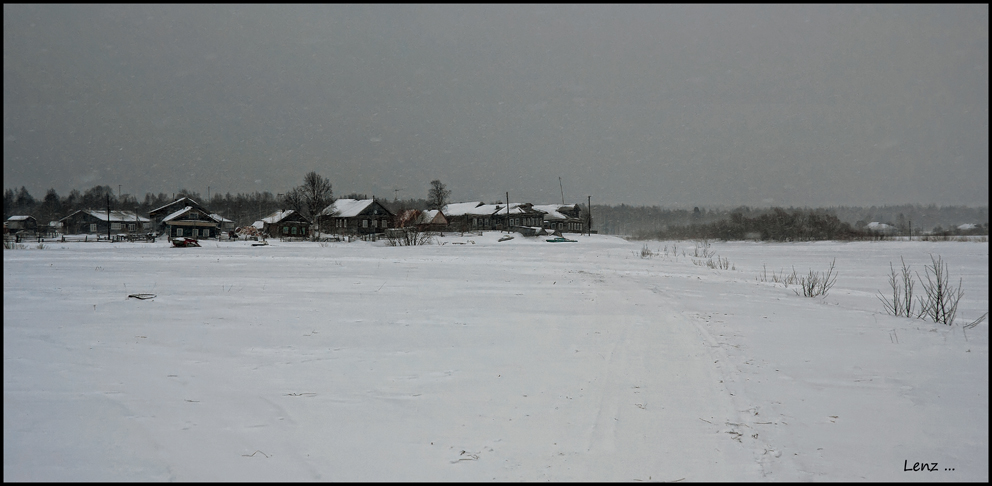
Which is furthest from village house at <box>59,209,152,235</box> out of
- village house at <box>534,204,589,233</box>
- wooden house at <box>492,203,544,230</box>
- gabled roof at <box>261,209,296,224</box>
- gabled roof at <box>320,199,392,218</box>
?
village house at <box>534,204,589,233</box>

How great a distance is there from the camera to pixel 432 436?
480 centimetres

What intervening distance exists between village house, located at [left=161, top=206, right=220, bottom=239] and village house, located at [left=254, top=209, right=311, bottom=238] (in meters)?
9.96

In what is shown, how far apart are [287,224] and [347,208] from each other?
9860 millimetres

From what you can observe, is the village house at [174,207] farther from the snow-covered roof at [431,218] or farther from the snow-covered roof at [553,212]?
the snow-covered roof at [553,212]

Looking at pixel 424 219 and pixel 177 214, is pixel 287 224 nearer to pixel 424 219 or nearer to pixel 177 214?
pixel 177 214

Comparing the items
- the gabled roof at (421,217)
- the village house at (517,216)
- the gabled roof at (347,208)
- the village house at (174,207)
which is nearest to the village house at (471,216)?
the village house at (517,216)

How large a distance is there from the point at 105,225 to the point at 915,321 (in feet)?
320

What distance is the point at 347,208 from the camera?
3268 inches

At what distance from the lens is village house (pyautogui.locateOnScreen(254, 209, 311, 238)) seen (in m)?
75.8

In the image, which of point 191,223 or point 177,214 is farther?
point 191,223

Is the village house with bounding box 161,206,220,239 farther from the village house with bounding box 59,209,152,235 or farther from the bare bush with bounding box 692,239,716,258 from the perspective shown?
the bare bush with bounding box 692,239,716,258

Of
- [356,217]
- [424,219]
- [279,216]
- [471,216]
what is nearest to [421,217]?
[424,219]

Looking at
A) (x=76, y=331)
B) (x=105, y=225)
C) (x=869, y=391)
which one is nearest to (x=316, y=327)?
(x=76, y=331)

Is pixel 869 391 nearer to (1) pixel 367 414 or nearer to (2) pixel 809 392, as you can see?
(2) pixel 809 392
